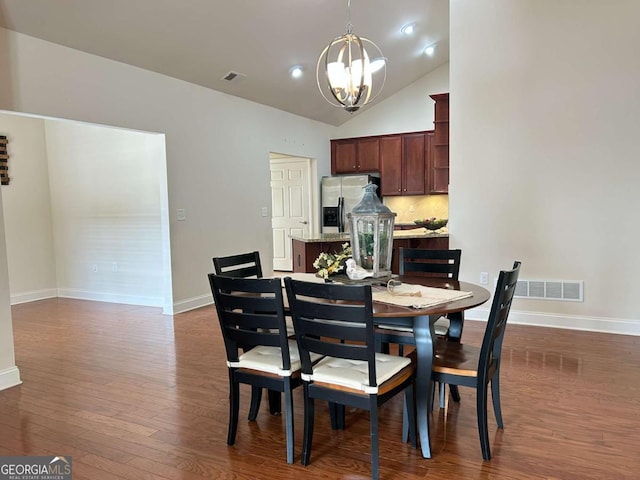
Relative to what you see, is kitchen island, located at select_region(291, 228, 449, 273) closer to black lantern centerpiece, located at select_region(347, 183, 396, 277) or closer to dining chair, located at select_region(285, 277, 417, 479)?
black lantern centerpiece, located at select_region(347, 183, 396, 277)

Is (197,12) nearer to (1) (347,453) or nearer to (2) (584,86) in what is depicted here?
(2) (584,86)

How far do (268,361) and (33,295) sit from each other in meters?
5.74

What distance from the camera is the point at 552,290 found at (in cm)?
447

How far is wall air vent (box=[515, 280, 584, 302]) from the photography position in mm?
4379

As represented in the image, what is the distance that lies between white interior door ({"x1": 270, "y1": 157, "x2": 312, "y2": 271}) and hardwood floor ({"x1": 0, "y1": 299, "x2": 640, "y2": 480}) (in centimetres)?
432

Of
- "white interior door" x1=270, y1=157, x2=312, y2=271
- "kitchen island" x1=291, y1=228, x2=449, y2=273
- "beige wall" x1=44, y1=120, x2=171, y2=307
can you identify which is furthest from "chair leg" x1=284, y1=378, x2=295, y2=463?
"white interior door" x1=270, y1=157, x2=312, y2=271

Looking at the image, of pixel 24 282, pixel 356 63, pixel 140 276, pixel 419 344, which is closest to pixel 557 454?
pixel 419 344

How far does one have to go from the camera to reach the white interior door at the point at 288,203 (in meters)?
8.14

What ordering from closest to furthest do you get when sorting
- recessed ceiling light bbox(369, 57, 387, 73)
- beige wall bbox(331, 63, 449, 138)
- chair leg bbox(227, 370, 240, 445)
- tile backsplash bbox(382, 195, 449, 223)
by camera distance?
chair leg bbox(227, 370, 240, 445)
recessed ceiling light bbox(369, 57, 387, 73)
beige wall bbox(331, 63, 449, 138)
tile backsplash bbox(382, 195, 449, 223)

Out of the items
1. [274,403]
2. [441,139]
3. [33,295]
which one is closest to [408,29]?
[441,139]

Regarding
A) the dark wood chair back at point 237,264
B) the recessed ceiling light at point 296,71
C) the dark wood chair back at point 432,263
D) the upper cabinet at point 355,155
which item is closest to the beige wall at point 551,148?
the dark wood chair back at point 432,263

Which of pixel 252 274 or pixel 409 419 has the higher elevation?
pixel 252 274

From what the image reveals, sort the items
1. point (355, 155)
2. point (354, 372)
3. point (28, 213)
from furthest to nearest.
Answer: point (355, 155) → point (28, 213) → point (354, 372)

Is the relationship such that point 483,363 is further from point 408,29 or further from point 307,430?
point 408,29
